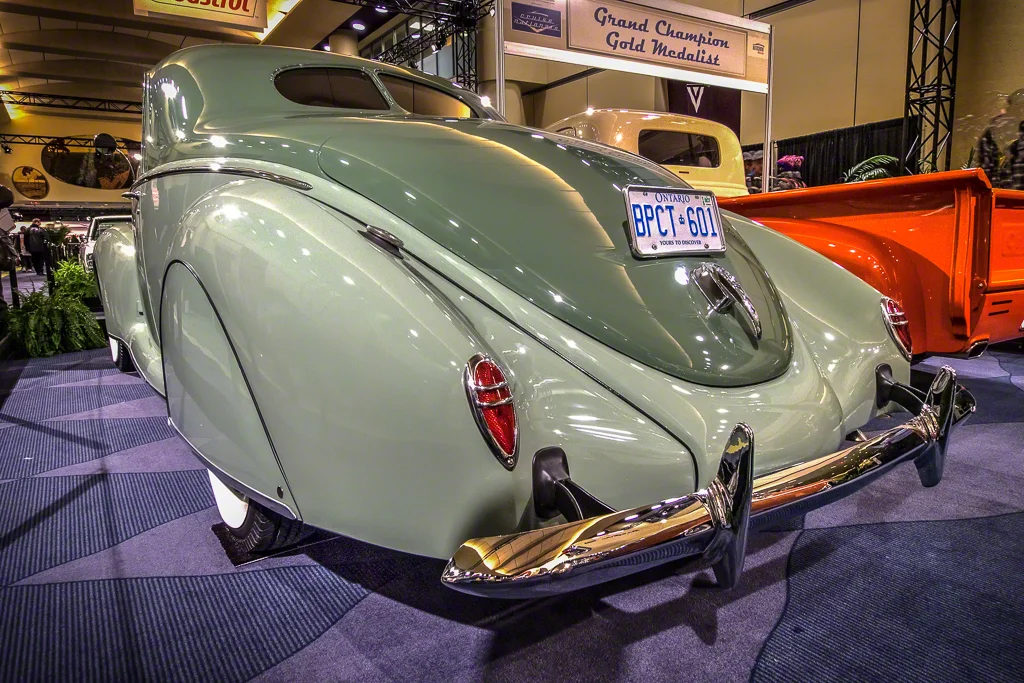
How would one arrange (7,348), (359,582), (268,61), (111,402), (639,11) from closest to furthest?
1. (359,582)
2. (268,61)
3. (111,402)
4. (7,348)
5. (639,11)

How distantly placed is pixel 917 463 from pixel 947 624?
1.40 ft

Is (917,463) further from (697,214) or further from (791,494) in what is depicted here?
(697,214)

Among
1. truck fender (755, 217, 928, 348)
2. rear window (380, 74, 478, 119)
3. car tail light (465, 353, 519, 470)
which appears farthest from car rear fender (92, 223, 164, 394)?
truck fender (755, 217, 928, 348)

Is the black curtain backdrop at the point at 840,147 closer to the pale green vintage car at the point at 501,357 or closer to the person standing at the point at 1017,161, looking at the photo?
the person standing at the point at 1017,161

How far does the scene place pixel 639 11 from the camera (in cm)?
596

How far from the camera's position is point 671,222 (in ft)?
5.46

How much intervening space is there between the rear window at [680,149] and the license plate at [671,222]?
350 centimetres

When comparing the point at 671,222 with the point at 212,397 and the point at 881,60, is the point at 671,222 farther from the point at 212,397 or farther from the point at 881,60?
the point at 881,60

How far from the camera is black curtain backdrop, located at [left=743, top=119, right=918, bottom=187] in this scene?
9.71 metres

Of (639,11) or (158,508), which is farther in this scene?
(639,11)

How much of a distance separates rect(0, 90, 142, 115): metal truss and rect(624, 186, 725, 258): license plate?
79.7 ft

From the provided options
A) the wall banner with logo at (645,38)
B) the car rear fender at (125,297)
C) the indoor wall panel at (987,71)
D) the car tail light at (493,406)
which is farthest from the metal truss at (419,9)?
the car tail light at (493,406)

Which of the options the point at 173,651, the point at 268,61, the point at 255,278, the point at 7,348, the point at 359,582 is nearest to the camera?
the point at 255,278

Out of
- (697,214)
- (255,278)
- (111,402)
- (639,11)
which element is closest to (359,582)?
(255,278)
